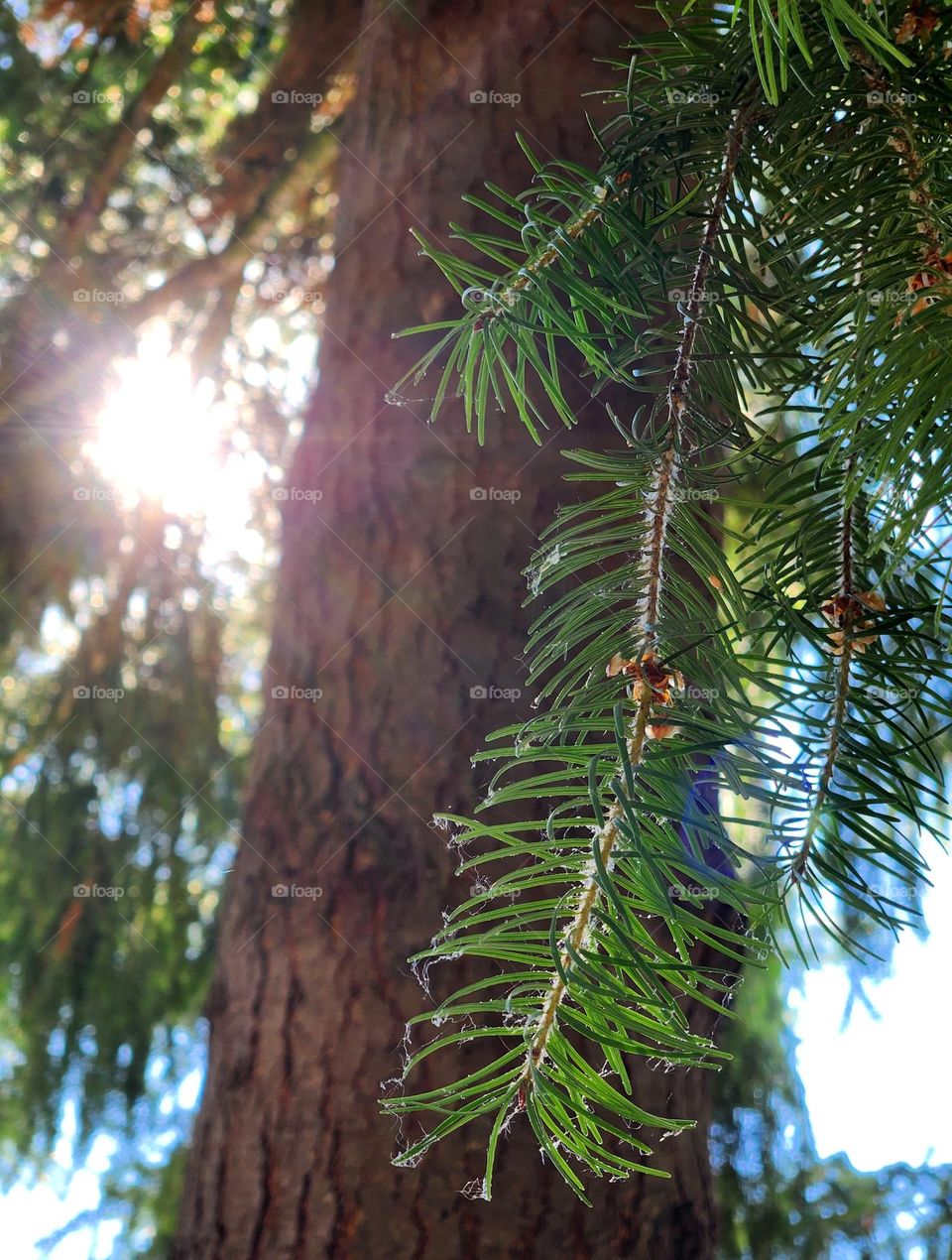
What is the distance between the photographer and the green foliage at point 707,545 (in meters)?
0.41

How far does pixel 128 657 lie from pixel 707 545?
2146 mm

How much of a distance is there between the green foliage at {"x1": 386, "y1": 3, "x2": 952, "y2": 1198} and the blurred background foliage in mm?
1639

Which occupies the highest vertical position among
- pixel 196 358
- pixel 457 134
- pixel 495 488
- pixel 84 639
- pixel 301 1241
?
pixel 196 358

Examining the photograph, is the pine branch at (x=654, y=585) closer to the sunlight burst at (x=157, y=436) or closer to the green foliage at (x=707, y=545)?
the green foliage at (x=707, y=545)

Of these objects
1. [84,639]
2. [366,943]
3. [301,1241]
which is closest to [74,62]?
[84,639]

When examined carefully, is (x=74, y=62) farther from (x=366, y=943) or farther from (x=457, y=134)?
(x=366, y=943)

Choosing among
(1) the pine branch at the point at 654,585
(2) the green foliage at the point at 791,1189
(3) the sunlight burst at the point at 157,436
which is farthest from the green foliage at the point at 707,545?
(3) the sunlight burst at the point at 157,436

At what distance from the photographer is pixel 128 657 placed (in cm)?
240

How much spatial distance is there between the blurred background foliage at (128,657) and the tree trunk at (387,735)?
3.23 feet

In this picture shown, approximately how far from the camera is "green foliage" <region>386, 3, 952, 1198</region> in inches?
16.1

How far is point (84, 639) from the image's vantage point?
7.84 ft

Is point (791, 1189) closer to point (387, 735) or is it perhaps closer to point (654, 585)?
point (387, 735)

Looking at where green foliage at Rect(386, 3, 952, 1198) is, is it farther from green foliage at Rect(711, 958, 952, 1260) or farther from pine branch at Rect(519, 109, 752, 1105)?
green foliage at Rect(711, 958, 952, 1260)

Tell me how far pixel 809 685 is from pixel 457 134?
975mm
